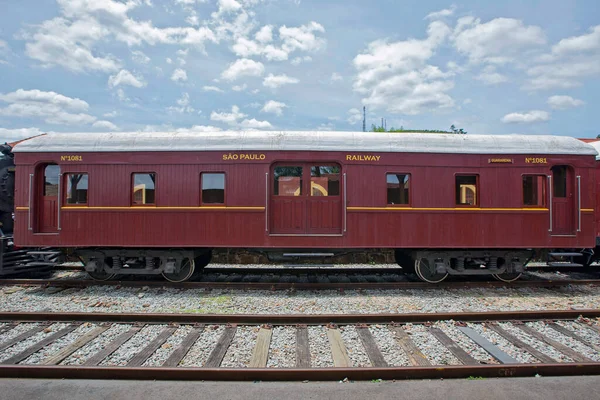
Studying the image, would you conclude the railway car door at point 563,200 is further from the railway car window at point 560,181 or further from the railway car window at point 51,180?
the railway car window at point 51,180

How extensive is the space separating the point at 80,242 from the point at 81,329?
3446 millimetres

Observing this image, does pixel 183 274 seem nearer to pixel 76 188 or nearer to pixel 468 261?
pixel 76 188

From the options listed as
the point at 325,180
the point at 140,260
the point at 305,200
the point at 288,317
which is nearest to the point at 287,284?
the point at 305,200

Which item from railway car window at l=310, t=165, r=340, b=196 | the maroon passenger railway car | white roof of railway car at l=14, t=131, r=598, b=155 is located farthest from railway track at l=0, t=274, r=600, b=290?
white roof of railway car at l=14, t=131, r=598, b=155

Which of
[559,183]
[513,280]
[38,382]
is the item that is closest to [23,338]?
[38,382]

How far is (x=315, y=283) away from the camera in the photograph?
8.39 meters

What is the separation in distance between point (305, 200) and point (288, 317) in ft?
10.8

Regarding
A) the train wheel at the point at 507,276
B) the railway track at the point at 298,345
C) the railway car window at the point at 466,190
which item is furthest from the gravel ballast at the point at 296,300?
the railway car window at the point at 466,190

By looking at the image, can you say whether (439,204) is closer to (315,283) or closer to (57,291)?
(315,283)

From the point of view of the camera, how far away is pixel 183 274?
8.76 meters

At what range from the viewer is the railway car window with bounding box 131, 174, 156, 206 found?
8445 millimetres

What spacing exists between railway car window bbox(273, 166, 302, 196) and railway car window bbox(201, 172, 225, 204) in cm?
129

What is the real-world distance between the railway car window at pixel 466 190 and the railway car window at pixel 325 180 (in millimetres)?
2963

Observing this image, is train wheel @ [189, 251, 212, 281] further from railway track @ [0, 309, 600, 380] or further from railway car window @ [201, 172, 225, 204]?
railway track @ [0, 309, 600, 380]
